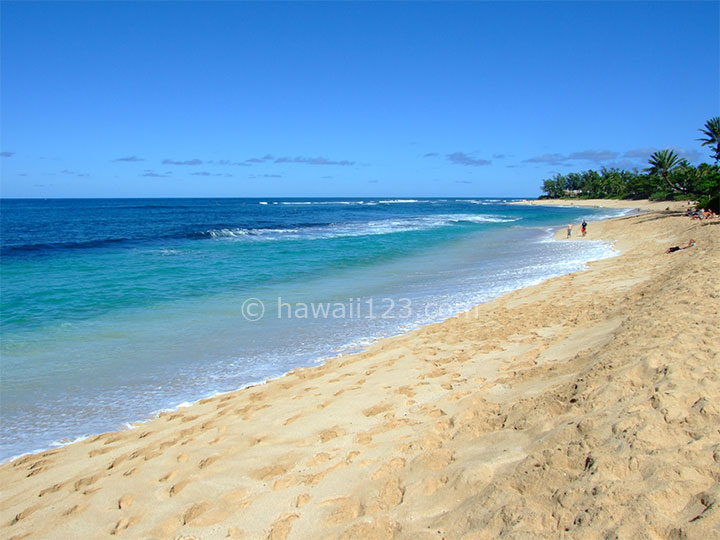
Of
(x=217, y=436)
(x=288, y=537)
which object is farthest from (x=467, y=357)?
(x=288, y=537)

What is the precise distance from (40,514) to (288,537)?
239 centimetres

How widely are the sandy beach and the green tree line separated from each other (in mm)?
33995

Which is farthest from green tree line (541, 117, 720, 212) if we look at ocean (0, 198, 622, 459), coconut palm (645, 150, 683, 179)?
ocean (0, 198, 622, 459)

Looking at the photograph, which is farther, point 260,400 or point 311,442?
point 260,400

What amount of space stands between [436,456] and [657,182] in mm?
83865

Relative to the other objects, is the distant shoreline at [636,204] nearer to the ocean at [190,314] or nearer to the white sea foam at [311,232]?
the white sea foam at [311,232]

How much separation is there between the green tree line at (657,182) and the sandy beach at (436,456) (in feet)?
112

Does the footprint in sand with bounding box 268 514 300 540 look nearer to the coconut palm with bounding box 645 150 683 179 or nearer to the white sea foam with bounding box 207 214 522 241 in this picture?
the white sea foam with bounding box 207 214 522 241

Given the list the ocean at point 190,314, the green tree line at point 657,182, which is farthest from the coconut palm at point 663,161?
the ocean at point 190,314

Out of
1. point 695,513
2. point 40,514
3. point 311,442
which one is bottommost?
point 40,514

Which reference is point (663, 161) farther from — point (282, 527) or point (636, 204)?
point (282, 527)

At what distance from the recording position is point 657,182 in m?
71.9

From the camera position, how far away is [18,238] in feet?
113

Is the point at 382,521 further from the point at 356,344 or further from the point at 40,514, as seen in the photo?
the point at 356,344
